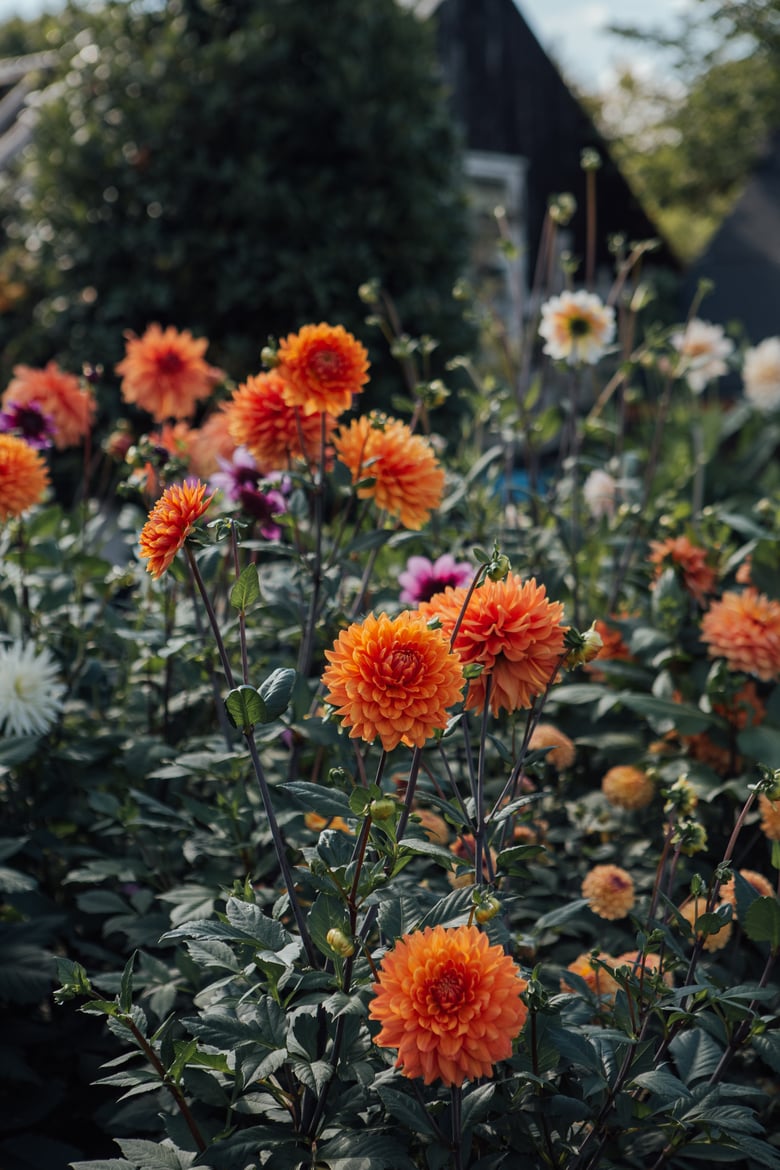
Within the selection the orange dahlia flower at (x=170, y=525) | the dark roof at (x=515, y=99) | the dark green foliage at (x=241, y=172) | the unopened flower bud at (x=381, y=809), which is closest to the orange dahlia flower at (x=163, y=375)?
the orange dahlia flower at (x=170, y=525)

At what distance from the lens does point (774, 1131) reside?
4.87ft

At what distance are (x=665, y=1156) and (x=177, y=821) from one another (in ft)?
2.78

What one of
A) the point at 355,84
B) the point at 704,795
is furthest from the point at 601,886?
the point at 355,84

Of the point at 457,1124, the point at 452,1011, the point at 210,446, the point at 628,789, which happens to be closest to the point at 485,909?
the point at 452,1011

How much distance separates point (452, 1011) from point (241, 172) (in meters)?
3.98

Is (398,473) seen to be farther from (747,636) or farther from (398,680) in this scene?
(747,636)

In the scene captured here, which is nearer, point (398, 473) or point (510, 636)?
point (510, 636)

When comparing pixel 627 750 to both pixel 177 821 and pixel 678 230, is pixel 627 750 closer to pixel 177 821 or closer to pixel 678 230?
pixel 177 821

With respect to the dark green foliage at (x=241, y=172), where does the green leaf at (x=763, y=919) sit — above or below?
below

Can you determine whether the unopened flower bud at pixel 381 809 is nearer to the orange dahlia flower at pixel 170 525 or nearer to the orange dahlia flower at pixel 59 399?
the orange dahlia flower at pixel 170 525

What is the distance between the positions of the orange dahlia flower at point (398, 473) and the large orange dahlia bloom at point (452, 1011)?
0.69 m

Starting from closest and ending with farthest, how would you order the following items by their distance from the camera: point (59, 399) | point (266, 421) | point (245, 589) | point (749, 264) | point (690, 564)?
point (245, 589) < point (266, 421) < point (690, 564) < point (59, 399) < point (749, 264)

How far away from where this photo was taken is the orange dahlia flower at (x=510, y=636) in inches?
42.6

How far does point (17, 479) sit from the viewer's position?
167 centimetres
